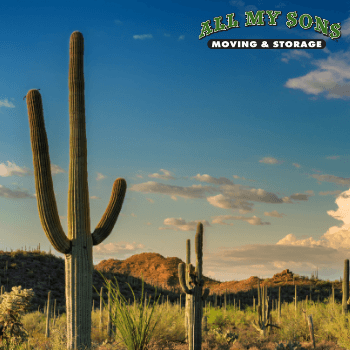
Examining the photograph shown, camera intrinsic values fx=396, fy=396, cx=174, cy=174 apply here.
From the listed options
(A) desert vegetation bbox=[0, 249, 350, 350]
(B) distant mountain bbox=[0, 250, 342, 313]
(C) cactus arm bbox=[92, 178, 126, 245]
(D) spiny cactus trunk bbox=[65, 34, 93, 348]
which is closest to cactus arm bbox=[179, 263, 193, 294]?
(A) desert vegetation bbox=[0, 249, 350, 350]

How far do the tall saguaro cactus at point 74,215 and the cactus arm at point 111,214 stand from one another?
0.08 ft

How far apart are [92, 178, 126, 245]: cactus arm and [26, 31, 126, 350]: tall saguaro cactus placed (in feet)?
0.08

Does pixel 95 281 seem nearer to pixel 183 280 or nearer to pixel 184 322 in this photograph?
pixel 184 322

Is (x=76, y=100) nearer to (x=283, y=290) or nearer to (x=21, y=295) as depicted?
(x=21, y=295)

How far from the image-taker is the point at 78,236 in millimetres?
9414

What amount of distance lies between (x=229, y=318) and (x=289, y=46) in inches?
444

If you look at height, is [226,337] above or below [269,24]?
below

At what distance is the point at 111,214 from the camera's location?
10.2 metres

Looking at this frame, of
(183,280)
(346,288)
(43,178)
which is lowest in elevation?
(346,288)

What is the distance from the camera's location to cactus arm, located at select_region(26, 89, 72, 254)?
30.1 feet

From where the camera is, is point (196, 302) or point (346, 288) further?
point (346, 288)

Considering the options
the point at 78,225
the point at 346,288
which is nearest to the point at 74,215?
the point at 78,225

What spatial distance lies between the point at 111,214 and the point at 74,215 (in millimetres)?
1043

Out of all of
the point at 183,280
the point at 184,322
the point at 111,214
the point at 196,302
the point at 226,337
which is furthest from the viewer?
the point at 184,322
